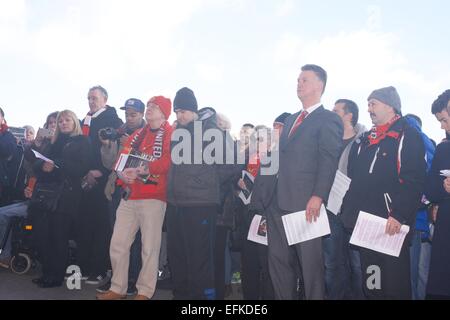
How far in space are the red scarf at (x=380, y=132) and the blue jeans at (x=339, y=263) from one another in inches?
39.0

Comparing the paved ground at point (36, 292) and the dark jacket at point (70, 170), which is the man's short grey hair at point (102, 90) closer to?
the dark jacket at point (70, 170)

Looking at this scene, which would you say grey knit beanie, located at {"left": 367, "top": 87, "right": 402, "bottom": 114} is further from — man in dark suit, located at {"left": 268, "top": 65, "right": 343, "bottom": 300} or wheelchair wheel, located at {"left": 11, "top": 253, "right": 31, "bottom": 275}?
wheelchair wheel, located at {"left": 11, "top": 253, "right": 31, "bottom": 275}

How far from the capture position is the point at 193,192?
160 inches

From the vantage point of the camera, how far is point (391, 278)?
10.4 ft

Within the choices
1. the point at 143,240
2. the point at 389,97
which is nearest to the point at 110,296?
the point at 143,240

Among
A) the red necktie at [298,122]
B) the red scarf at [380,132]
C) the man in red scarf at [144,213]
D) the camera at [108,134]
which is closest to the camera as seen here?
the red scarf at [380,132]

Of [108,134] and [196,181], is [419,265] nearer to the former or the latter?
[196,181]

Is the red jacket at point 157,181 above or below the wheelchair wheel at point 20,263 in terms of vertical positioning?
above

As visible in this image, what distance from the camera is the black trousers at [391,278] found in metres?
3.15

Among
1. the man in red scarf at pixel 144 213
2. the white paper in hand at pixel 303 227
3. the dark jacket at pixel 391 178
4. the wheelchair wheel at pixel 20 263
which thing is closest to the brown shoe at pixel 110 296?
the man in red scarf at pixel 144 213

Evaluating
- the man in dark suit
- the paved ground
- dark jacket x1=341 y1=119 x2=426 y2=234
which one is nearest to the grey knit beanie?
dark jacket x1=341 y1=119 x2=426 y2=234

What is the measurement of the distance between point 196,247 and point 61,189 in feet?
6.70

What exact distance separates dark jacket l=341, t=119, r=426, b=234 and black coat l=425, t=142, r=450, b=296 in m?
0.33
